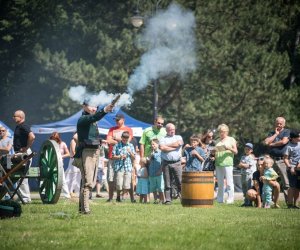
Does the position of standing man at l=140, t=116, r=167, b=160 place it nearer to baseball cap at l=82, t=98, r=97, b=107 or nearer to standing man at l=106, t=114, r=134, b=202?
standing man at l=106, t=114, r=134, b=202

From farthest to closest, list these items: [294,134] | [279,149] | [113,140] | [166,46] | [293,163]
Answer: [166,46], [113,140], [279,149], [294,134], [293,163]

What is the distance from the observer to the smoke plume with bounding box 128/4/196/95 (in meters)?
26.7

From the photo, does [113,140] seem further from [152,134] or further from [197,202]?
[197,202]

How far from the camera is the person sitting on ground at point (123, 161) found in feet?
58.0

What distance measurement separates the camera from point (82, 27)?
130ft

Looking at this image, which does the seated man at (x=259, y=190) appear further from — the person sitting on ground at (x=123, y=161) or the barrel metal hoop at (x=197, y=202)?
the person sitting on ground at (x=123, y=161)

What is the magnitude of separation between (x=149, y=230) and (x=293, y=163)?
6812 mm

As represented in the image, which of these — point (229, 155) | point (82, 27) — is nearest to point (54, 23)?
point (82, 27)

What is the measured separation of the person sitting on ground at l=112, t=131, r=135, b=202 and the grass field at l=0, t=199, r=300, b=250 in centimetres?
409

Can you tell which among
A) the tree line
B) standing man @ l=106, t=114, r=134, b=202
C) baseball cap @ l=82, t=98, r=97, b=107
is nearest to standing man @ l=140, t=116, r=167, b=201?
standing man @ l=106, t=114, r=134, b=202

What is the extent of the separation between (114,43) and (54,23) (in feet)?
15.6

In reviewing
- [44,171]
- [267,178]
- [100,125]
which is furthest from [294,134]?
[100,125]

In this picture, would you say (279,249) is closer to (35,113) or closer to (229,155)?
(229,155)

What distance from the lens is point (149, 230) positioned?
10180 mm
